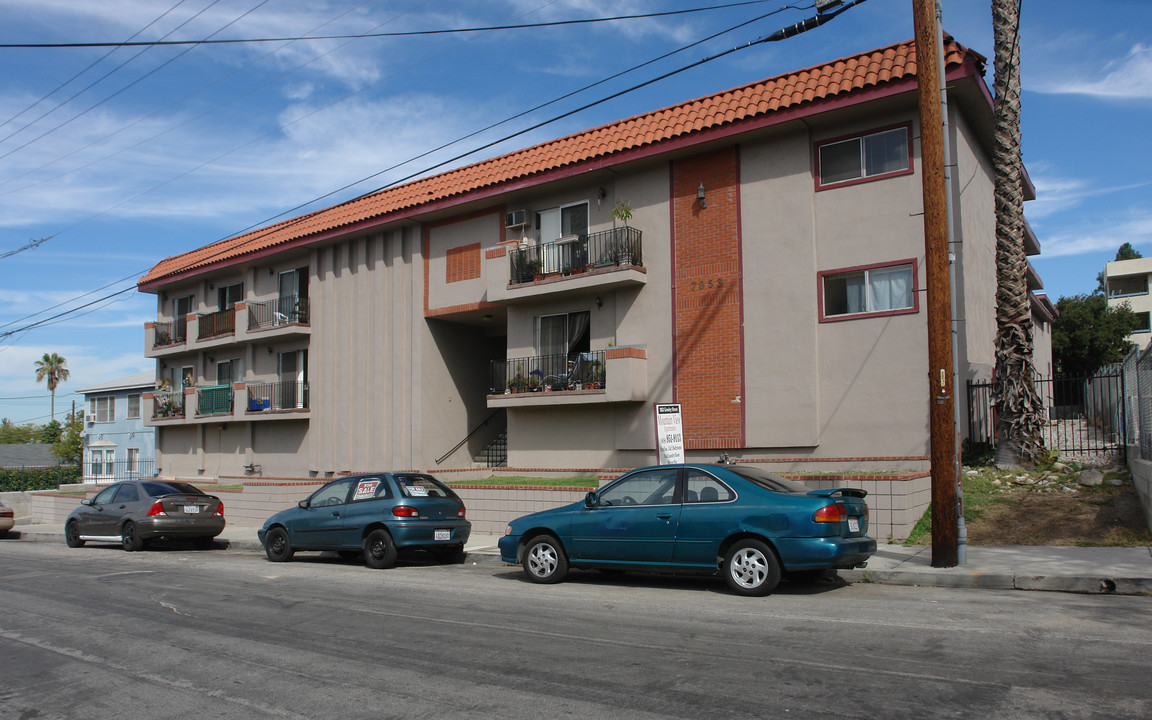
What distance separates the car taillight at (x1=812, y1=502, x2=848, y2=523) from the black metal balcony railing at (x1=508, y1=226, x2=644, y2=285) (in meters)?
10.6

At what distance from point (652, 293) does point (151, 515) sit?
11532mm

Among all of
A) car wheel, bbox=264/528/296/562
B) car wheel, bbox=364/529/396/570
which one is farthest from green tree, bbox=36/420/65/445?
car wheel, bbox=364/529/396/570

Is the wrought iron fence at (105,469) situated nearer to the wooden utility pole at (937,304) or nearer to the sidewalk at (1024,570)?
the sidewalk at (1024,570)

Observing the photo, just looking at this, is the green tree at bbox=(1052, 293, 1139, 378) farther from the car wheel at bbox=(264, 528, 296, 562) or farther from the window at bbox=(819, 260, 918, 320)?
the car wheel at bbox=(264, 528, 296, 562)

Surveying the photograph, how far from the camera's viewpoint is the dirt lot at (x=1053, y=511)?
1186 cm

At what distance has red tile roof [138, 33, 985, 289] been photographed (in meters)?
15.9

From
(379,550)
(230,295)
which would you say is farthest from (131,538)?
(230,295)

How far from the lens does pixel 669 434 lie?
13.1 metres

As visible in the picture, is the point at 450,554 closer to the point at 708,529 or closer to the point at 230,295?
the point at 708,529

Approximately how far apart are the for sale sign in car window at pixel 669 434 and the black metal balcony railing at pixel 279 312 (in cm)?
1708

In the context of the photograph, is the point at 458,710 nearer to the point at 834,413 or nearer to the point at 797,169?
the point at 834,413

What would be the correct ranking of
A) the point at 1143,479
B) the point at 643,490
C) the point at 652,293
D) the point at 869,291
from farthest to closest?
the point at 652,293
the point at 869,291
the point at 1143,479
the point at 643,490

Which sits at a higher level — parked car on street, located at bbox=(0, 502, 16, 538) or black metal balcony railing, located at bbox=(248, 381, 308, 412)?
black metal balcony railing, located at bbox=(248, 381, 308, 412)

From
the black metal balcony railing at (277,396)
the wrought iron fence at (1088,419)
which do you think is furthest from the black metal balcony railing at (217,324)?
the wrought iron fence at (1088,419)
